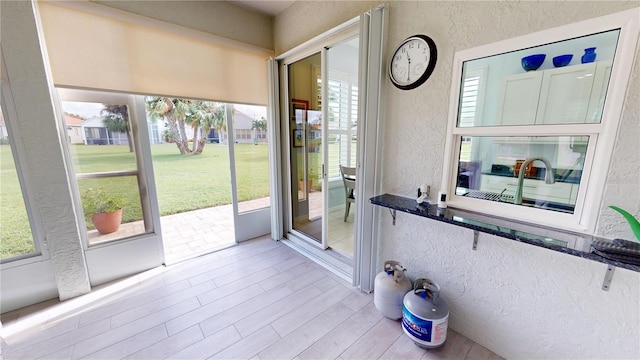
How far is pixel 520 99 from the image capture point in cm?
133

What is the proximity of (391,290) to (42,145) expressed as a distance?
9.28 feet

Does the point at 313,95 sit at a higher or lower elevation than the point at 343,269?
higher

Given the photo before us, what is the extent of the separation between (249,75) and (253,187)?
1.37 metres

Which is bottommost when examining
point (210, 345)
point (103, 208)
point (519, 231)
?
point (210, 345)

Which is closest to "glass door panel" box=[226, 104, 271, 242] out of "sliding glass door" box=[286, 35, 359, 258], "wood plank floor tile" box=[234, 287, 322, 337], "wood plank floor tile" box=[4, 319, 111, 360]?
"sliding glass door" box=[286, 35, 359, 258]

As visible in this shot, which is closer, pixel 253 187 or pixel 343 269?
pixel 343 269

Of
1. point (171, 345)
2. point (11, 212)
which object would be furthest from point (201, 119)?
point (171, 345)

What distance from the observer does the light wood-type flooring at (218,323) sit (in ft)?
4.96

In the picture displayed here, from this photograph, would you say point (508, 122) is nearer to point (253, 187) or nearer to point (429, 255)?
point (429, 255)

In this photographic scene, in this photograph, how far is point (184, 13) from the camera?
7.19ft

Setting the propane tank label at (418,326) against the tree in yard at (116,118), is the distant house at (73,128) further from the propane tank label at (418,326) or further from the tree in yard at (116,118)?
the propane tank label at (418,326)

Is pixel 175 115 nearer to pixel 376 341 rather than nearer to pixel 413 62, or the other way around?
pixel 413 62

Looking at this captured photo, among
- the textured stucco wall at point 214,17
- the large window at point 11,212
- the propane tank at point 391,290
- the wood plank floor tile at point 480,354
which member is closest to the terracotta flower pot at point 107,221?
the large window at point 11,212

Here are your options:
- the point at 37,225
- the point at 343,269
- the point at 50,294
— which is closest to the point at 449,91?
the point at 343,269
